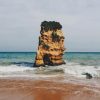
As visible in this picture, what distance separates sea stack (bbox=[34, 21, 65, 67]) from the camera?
35.9 m

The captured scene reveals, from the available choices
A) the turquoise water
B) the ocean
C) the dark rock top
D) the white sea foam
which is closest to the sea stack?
the dark rock top

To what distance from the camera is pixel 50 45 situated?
1437 inches

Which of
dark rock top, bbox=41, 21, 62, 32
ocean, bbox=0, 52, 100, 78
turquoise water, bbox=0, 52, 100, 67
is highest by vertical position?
dark rock top, bbox=41, 21, 62, 32

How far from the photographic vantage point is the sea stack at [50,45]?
35875 millimetres

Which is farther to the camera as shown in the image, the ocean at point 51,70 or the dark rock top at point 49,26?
the dark rock top at point 49,26

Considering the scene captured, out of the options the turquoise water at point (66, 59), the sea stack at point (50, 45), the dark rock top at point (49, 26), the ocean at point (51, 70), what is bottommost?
the turquoise water at point (66, 59)

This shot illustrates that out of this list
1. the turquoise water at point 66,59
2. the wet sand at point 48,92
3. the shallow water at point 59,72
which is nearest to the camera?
the wet sand at point 48,92

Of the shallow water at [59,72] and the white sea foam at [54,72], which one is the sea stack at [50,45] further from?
the white sea foam at [54,72]

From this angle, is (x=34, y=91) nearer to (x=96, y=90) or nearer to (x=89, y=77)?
(x=96, y=90)

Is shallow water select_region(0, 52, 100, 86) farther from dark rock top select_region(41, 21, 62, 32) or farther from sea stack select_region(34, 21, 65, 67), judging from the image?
dark rock top select_region(41, 21, 62, 32)

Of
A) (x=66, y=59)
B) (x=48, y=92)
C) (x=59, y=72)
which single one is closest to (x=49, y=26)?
(x=59, y=72)

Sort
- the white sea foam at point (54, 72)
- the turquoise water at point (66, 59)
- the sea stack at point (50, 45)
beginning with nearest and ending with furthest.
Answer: the white sea foam at point (54, 72), the sea stack at point (50, 45), the turquoise water at point (66, 59)

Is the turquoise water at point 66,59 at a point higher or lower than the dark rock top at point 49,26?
lower

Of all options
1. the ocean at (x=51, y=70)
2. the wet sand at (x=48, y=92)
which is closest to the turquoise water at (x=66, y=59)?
the ocean at (x=51, y=70)
